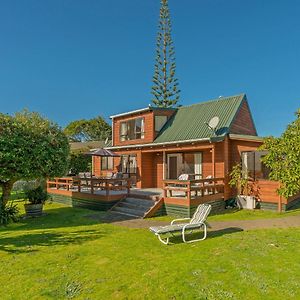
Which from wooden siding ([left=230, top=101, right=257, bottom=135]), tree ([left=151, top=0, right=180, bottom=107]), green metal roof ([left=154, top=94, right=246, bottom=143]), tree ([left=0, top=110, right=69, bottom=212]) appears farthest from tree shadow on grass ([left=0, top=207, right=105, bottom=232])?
tree ([left=151, top=0, right=180, bottom=107])

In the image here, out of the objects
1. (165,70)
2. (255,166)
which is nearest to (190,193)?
(255,166)

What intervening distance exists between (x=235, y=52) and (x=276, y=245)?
1012 inches

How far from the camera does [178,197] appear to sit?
12836 mm

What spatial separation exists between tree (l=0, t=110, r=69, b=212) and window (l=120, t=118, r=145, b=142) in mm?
8296

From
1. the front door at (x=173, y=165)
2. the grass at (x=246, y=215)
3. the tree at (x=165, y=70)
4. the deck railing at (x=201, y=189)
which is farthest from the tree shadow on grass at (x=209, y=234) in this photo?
the tree at (x=165, y=70)

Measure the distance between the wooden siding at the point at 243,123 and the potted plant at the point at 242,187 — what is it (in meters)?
2.77

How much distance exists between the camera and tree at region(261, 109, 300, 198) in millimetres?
10102

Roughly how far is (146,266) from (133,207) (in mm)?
7433

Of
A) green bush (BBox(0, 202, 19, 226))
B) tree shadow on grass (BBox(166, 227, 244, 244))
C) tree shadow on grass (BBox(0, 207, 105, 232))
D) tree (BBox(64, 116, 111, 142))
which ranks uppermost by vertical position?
tree (BBox(64, 116, 111, 142))

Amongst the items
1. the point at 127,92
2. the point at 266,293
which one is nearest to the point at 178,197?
the point at 266,293

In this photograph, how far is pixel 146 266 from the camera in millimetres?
6180

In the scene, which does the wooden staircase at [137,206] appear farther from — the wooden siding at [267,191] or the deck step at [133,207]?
the wooden siding at [267,191]

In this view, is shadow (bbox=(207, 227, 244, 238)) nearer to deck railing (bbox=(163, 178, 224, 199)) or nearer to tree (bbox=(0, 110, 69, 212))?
deck railing (bbox=(163, 178, 224, 199))

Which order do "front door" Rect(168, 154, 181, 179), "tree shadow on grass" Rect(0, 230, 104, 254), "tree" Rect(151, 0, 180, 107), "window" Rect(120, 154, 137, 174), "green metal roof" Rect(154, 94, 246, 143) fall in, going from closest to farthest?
"tree shadow on grass" Rect(0, 230, 104, 254) < "green metal roof" Rect(154, 94, 246, 143) < "front door" Rect(168, 154, 181, 179) < "window" Rect(120, 154, 137, 174) < "tree" Rect(151, 0, 180, 107)
